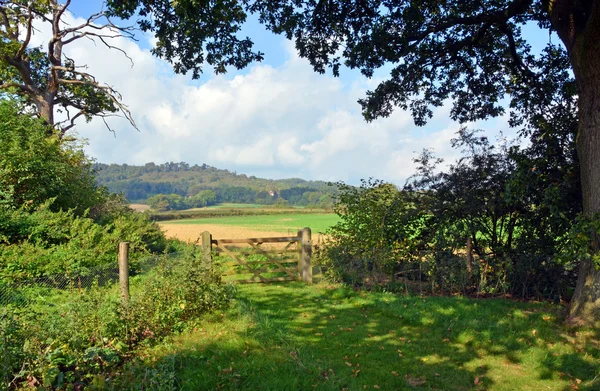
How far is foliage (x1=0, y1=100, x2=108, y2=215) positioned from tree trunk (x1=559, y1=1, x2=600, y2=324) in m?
14.6

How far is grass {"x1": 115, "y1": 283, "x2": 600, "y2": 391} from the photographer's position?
4.91 metres

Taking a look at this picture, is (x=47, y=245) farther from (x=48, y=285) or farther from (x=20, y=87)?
(x=20, y=87)

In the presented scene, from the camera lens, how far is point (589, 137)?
7.25 meters

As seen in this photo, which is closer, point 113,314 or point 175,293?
point 113,314

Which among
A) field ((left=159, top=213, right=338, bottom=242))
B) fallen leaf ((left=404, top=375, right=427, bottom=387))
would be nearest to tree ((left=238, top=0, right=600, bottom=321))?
fallen leaf ((left=404, top=375, right=427, bottom=387))

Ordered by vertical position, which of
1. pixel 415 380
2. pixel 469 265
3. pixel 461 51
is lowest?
pixel 415 380

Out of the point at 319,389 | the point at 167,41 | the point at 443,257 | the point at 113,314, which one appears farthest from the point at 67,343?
the point at 443,257

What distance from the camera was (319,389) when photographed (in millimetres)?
4727

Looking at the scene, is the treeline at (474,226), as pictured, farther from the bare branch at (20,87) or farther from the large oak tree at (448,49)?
the bare branch at (20,87)

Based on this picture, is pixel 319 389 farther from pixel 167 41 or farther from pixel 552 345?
pixel 167 41

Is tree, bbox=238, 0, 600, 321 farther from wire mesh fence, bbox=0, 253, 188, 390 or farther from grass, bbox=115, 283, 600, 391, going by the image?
wire mesh fence, bbox=0, 253, 188, 390

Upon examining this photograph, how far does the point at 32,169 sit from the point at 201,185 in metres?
128

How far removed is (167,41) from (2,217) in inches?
264

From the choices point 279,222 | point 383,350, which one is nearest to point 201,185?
point 279,222
